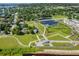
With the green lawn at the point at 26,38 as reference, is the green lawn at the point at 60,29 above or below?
above

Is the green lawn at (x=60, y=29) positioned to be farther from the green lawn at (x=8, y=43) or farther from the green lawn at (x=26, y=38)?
the green lawn at (x=8, y=43)

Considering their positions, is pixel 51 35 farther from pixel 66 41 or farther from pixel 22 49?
pixel 22 49

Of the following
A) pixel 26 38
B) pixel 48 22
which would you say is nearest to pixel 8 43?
pixel 26 38

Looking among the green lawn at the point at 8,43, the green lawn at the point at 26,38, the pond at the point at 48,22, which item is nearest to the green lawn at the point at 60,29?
the pond at the point at 48,22

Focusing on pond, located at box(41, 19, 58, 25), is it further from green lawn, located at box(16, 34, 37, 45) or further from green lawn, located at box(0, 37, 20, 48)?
green lawn, located at box(0, 37, 20, 48)

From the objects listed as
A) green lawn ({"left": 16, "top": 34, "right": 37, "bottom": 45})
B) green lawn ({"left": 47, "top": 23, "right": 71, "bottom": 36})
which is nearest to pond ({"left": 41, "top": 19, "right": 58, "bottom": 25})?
green lawn ({"left": 47, "top": 23, "right": 71, "bottom": 36})

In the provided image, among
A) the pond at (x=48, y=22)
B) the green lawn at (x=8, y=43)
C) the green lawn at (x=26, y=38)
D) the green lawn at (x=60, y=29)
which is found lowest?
the green lawn at (x=8, y=43)

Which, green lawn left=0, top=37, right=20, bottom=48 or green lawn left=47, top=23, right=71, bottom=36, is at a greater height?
green lawn left=47, top=23, right=71, bottom=36

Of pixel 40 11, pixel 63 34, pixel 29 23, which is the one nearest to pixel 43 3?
pixel 40 11

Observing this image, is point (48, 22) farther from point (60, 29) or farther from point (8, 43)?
point (8, 43)

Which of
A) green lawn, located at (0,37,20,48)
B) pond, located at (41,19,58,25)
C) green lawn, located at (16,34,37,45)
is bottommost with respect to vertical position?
green lawn, located at (0,37,20,48)
